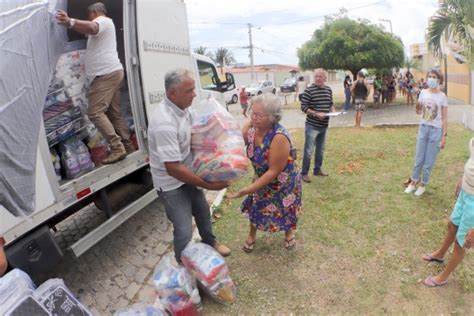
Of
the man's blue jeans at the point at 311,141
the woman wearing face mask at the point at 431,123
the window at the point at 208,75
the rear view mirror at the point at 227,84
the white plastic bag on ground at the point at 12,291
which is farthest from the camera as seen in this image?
the rear view mirror at the point at 227,84

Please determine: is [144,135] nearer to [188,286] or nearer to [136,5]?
[136,5]

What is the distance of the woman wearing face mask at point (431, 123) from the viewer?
3.97 metres

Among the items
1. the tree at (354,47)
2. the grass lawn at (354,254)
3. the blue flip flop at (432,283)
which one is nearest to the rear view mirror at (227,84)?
the grass lawn at (354,254)

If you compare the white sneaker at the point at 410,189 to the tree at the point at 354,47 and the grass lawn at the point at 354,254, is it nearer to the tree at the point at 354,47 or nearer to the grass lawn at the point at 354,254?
the grass lawn at the point at 354,254

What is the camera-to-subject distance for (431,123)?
13.1 feet

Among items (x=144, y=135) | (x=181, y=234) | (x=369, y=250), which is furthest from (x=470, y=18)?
(x=181, y=234)

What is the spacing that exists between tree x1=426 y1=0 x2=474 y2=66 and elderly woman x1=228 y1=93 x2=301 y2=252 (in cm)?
469

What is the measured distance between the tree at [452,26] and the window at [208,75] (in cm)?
461

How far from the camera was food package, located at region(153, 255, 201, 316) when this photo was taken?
245 cm

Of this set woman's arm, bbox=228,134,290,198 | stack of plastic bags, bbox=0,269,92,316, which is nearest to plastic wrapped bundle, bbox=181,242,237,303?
woman's arm, bbox=228,134,290,198

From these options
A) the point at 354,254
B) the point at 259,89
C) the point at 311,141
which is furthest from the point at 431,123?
the point at 259,89

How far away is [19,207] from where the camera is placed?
2.01 m

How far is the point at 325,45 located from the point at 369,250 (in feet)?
45.2

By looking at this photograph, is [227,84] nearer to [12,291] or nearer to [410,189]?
[410,189]
